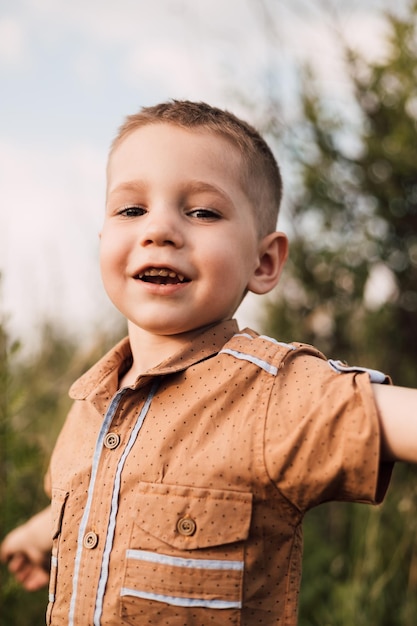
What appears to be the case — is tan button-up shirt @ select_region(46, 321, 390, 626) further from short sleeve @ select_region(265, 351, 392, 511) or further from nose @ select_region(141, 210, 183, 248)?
nose @ select_region(141, 210, 183, 248)

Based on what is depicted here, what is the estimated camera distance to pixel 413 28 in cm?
373

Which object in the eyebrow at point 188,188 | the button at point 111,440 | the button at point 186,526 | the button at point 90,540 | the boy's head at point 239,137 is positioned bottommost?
the button at point 90,540

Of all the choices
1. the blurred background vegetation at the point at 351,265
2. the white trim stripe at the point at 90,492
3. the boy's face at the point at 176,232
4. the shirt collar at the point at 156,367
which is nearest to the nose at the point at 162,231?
the boy's face at the point at 176,232

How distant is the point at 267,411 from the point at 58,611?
682mm

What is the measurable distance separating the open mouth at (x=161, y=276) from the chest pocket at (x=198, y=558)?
0.48m

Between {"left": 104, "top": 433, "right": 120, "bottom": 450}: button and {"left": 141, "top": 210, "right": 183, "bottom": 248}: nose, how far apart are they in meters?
0.45

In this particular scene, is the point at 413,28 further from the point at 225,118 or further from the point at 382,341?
the point at 225,118

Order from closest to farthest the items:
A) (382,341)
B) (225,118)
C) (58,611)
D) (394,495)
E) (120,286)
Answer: (58,611) < (120,286) < (225,118) < (394,495) < (382,341)

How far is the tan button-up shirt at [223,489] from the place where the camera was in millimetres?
1431

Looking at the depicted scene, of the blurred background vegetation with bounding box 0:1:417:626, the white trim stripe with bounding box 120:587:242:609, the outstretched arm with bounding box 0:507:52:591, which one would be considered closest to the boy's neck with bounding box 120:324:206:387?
the white trim stripe with bounding box 120:587:242:609

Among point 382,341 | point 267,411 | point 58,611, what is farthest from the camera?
point 382,341

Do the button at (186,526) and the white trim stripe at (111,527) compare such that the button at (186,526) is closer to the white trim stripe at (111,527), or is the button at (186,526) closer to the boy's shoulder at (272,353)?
the white trim stripe at (111,527)

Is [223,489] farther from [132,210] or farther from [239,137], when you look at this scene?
[239,137]

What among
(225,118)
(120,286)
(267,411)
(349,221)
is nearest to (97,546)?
(267,411)
